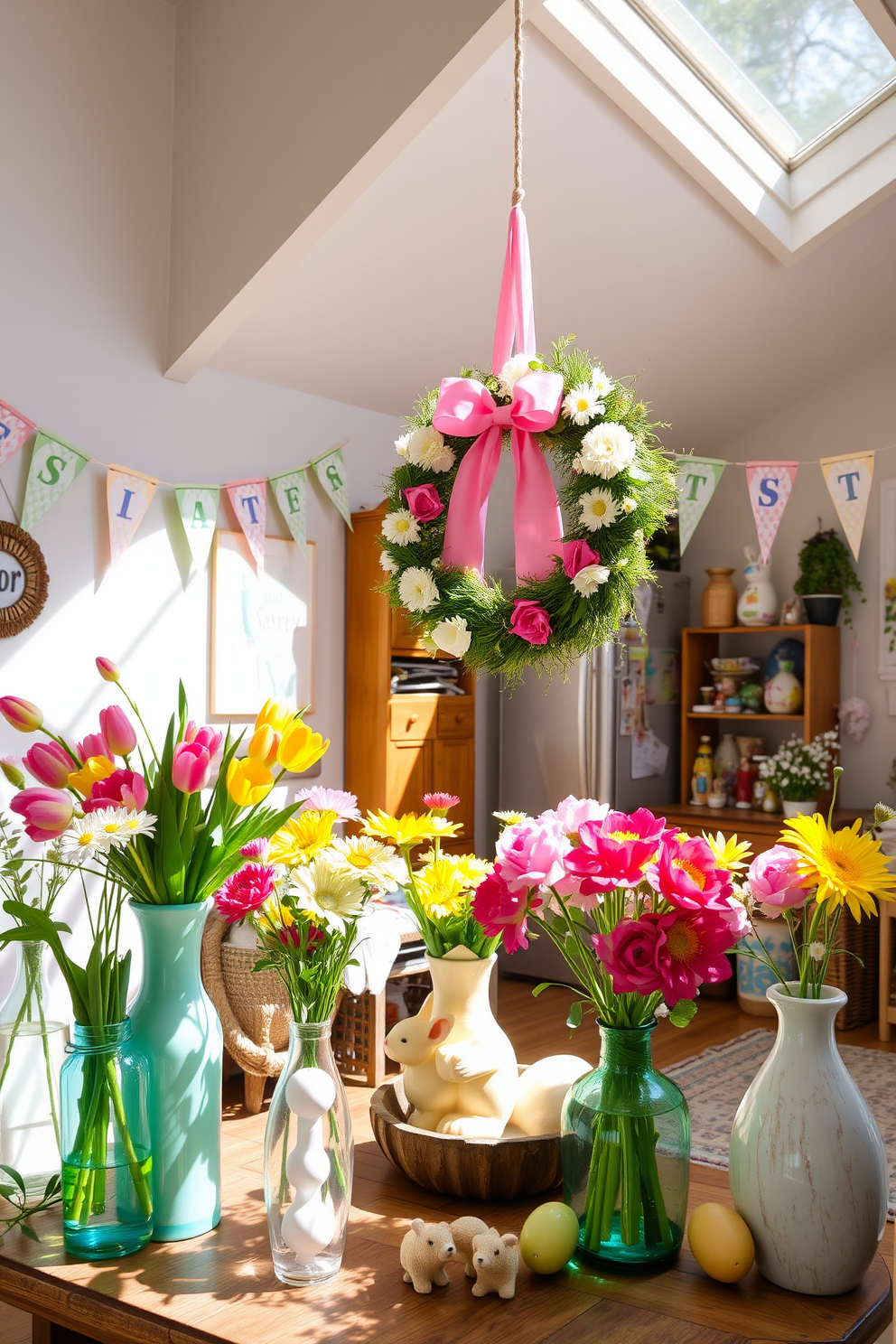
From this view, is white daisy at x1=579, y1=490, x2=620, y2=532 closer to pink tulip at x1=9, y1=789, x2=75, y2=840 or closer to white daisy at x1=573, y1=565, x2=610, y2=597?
white daisy at x1=573, y1=565, x2=610, y2=597

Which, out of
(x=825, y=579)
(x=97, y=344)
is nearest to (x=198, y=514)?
(x=97, y=344)

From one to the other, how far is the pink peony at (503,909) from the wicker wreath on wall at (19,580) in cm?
234

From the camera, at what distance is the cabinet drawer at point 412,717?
4.17 meters

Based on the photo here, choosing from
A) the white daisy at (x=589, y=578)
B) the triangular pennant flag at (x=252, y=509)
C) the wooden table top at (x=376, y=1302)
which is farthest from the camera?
the triangular pennant flag at (x=252, y=509)

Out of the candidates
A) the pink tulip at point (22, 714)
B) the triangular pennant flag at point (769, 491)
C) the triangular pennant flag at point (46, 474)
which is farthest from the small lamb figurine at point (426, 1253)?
the triangular pennant flag at point (769, 491)

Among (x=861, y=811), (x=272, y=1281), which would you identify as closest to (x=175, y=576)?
(x=272, y=1281)

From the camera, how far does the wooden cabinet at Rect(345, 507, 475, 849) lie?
13.5 feet

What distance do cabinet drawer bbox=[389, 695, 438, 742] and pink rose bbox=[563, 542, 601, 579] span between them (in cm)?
272

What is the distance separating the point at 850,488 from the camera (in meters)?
3.86

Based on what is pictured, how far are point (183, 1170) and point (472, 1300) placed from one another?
321 mm

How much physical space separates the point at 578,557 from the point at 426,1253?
2.63 ft

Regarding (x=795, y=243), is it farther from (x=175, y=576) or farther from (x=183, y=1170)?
(x=183, y=1170)

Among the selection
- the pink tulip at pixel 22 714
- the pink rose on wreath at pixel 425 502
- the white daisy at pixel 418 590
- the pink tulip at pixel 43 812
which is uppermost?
the pink rose on wreath at pixel 425 502

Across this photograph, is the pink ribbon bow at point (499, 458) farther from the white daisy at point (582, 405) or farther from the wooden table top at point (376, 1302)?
the wooden table top at point (376, 1302)
